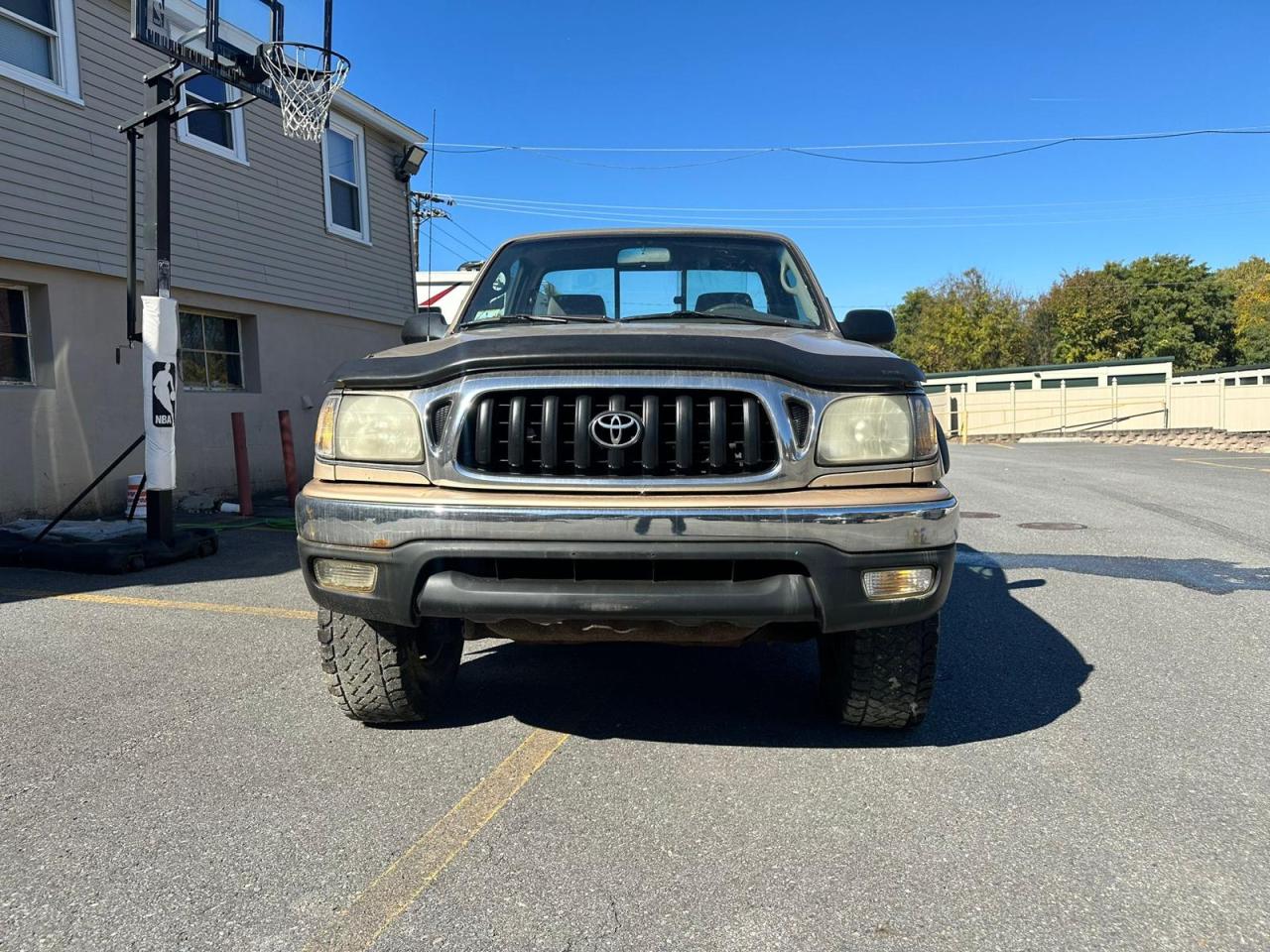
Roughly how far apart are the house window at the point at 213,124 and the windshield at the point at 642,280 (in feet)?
23.4

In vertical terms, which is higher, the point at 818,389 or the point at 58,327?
the point at 58,327

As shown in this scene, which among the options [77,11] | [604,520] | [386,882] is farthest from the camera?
[77,11]

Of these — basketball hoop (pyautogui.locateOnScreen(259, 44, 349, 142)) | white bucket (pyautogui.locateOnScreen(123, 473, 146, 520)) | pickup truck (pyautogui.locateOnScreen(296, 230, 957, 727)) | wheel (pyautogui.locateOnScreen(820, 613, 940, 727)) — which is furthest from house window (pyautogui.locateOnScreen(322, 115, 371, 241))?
wheel (pyautogui.locateOnScreen(820, 613, 940, 727))

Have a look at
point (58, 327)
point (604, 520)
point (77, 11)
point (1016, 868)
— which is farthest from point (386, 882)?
point (77, 11)

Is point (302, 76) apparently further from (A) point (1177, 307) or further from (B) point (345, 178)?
(A) point (1177, 307)

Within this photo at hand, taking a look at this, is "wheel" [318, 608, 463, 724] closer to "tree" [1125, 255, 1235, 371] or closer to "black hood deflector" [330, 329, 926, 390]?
"black hood deflector" [330, 329, 926, 390]

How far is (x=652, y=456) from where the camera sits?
2.56m

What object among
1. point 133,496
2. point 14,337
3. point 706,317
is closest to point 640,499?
point 706,317

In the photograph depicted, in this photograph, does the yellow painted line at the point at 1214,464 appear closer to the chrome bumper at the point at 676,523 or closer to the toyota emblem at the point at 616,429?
the chrome bumper at the point at 676,523

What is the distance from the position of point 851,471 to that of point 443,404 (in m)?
1.23

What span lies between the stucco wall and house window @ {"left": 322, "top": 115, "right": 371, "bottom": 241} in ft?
7.50

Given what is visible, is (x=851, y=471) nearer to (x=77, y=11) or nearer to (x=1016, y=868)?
(x=1016, y=868)

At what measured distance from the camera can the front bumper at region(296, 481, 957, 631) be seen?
245 cm

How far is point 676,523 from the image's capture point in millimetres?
2441
